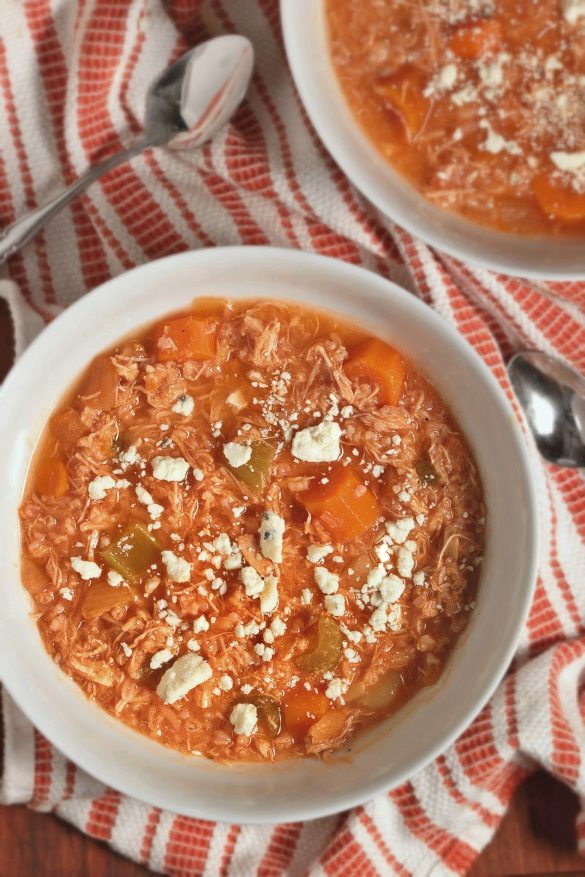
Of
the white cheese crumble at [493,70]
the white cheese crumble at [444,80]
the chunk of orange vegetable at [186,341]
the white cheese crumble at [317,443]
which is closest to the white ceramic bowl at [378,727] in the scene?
the chunk of orange vegetable at [186,341]

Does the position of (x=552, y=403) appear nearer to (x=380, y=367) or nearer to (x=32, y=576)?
(x=380, y=367)

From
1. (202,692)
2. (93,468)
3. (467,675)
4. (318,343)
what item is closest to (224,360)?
(318,343)

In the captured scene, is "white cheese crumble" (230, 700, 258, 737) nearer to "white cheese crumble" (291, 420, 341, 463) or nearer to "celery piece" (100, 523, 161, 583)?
"celery piece" (100, 523, 161, 583)

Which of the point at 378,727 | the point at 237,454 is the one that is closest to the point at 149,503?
the point at 237,454

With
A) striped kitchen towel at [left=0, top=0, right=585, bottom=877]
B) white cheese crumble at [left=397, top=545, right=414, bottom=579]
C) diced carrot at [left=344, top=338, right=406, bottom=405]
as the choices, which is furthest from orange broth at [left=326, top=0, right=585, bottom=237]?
white cheese crumble at [left=397, top=545, right=414, bottom=579]

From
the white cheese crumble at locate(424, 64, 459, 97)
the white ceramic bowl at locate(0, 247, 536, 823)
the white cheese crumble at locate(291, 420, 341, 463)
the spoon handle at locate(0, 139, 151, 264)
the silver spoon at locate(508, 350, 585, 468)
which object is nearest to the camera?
the white cheese crumble at locate(291, 420, 341, 463)

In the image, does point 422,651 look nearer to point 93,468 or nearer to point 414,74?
point 93,468
